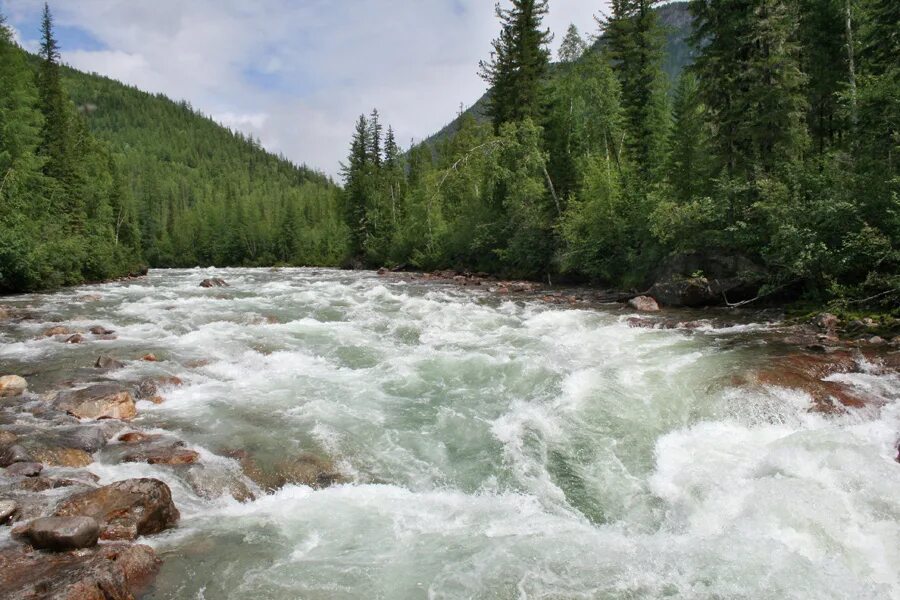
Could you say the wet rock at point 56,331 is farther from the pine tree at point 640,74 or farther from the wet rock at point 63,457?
the pine tree at point 640,74

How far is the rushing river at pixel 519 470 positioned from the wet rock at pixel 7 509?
1224 millimetres

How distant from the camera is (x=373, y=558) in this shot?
5961 mm

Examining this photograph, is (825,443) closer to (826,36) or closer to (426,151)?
(826,36)

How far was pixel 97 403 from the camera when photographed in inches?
372

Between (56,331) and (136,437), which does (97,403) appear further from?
(56,331)

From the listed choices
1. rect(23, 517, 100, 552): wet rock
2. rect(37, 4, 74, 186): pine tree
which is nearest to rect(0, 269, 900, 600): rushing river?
rect(23, 517, 100, 552): wet rock

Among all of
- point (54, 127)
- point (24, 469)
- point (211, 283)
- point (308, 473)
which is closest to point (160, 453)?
point (24, 469)

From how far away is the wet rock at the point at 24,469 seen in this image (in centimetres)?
683

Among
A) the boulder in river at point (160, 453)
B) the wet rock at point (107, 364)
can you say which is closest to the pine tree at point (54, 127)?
the wet rock at point (107, 364)

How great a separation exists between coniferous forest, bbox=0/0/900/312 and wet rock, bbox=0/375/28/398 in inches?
756

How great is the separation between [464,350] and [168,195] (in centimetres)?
16605

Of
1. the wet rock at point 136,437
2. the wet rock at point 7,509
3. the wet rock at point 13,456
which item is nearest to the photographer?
the wet rock at point 7,509

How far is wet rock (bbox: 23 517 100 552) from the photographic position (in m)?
5.43

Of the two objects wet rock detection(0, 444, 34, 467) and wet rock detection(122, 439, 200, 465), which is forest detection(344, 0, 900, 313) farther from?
wet rock detection(0, 444, 34, 467)
